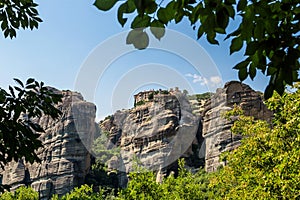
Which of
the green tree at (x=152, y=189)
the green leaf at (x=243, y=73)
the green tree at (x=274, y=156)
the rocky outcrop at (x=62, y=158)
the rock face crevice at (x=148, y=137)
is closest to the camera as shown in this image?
the green leaf at (x=243, y=73)

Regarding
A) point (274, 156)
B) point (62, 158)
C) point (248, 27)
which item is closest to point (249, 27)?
point (248, 27)

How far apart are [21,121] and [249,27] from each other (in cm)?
298

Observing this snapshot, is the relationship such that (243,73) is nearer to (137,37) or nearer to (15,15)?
(137,37)

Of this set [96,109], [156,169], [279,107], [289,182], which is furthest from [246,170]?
[96,109]

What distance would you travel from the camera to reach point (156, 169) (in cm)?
6881

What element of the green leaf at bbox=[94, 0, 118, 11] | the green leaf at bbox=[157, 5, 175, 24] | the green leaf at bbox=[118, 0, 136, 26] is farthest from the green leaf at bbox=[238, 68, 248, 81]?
the green leaf at bbox=[94, 0, 118, 11]

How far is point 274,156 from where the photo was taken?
10.5 meters

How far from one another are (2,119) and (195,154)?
71159 mm

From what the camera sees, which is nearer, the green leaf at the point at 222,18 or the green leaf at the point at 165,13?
the green leaf at the point at 222,18

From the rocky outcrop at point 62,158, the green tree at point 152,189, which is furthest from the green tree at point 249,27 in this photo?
the rocky outcrop at point 62,158

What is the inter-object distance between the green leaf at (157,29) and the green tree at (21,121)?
232cm

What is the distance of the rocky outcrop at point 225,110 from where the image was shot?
62.7 metres

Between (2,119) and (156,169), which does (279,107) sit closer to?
(2,119)

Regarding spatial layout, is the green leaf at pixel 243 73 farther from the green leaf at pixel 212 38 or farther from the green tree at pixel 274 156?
the green tree at pixel 274 156
